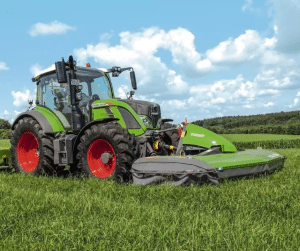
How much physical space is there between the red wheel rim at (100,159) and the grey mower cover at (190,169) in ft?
2.30

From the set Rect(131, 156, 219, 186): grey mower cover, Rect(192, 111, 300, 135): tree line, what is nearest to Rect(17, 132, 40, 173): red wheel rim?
Rect(131, 156, 219, 186): grey mower cover

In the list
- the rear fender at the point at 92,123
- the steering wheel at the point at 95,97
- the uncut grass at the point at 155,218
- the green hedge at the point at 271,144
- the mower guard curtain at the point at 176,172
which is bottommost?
the green hedge at the point at 271,144

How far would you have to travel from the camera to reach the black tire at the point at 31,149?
7668mm

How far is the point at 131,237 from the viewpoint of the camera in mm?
3365

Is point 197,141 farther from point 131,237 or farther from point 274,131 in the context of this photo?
point 274,131

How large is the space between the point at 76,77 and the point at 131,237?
535cm

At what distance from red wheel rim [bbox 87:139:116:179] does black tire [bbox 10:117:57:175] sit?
1224mm

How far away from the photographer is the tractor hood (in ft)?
24.6

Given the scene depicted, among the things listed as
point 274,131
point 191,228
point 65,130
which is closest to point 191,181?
point 191,228

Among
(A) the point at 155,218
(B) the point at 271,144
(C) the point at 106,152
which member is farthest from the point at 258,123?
(A) the point at 155,218

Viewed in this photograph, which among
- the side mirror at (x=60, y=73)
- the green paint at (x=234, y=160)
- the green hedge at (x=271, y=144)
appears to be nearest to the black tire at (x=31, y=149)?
the side mirror at (x=60, y=73)

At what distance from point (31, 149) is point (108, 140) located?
114 inches

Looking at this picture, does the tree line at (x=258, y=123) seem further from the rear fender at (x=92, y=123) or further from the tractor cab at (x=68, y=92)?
the rear fender at (x=92, y=123)

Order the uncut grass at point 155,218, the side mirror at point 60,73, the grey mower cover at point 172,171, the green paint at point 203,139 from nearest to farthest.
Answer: the uncut grass at point 155,218 → the grey mower cover at point 172,171 → the green paint at point 203,139 → the side mirror at point 60,73
